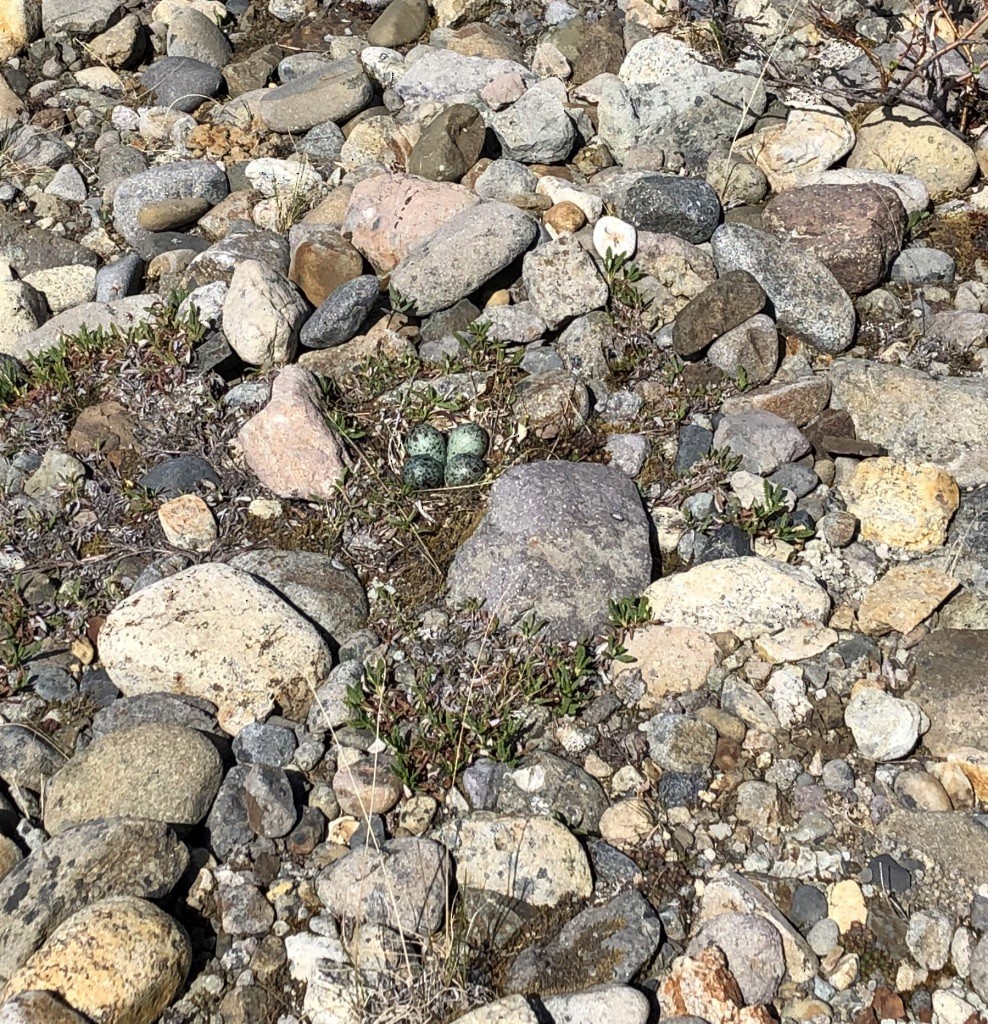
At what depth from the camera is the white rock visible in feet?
12.2

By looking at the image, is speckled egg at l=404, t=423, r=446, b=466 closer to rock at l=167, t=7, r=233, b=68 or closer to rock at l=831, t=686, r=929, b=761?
rock at l=831, t=686, r=929, b=761

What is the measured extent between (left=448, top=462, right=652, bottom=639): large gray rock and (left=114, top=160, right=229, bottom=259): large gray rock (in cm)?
321

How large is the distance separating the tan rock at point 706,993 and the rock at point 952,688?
1.17 meters

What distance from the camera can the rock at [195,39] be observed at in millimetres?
7734

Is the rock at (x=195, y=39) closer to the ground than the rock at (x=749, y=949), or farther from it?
farther from it

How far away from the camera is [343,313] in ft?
17.1

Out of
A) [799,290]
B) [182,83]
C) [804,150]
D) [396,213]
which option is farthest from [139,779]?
[182,83]

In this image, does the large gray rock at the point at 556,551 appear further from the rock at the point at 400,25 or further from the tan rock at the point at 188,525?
the rock at the point at 400,25

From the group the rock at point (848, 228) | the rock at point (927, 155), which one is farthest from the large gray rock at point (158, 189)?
the rock at point (927, 155)

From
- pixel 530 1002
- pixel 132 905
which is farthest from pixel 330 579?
pixel 530 1002

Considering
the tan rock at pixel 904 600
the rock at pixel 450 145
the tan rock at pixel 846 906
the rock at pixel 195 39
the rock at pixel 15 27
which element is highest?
the rock at pixel 15 27

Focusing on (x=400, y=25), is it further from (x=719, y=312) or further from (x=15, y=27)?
(x=719, y=312)

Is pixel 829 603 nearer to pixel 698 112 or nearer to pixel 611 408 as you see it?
pixel 611 408

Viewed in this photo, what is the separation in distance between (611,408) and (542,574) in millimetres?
1172
